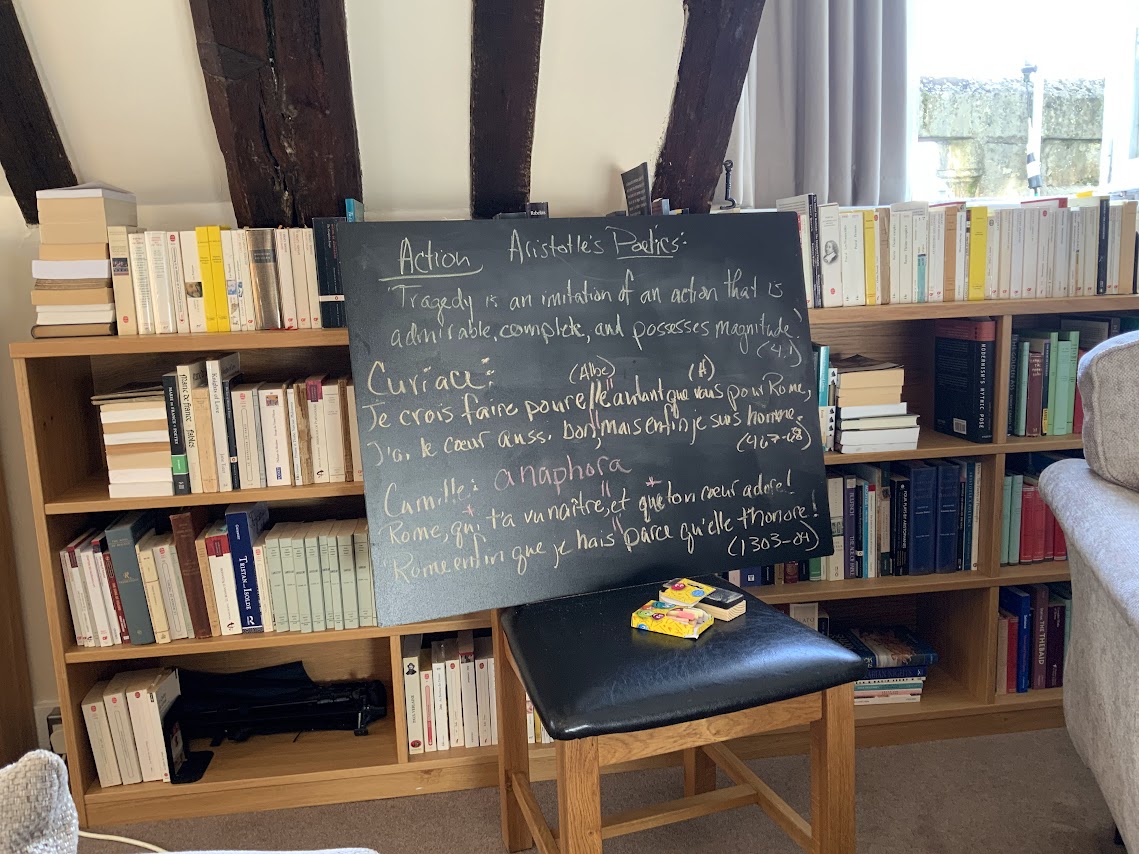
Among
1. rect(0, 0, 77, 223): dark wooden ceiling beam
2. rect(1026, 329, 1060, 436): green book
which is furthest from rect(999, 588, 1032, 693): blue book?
rect(0, 0, 77, 223): dark wooden ceiling beam

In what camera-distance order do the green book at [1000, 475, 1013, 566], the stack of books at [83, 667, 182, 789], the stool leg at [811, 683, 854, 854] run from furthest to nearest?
the green book at [1000, 475, 1013, 566] → the stack of books at [83, 667, 182, 789] → the stool leg at [811, 683, 854, 854]

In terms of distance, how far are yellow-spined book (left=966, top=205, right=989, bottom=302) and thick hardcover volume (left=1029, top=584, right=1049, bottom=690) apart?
0.72 metres

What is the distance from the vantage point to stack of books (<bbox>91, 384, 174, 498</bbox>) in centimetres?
180

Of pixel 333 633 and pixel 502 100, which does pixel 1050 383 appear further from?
pixel 333 633

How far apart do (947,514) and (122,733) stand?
73.9 inches

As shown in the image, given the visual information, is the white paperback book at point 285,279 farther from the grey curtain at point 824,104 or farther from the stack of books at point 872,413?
the stack of books at point 872,413

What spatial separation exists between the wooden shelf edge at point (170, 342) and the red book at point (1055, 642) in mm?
1737

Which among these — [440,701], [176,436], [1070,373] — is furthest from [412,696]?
[1070,373]

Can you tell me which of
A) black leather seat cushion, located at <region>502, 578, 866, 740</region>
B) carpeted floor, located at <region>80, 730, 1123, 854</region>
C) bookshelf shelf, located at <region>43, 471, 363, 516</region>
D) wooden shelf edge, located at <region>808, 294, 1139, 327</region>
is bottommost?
carpeted floor, located at <region>80, 730, 1123, 854</region>

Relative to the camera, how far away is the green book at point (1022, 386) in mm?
2055

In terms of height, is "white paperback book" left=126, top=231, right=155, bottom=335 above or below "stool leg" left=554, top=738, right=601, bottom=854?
above

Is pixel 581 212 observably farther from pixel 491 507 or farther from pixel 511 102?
pixel 491 507

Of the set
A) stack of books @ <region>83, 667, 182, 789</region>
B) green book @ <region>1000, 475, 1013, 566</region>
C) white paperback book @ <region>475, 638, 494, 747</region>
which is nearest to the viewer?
stack of books @ <region>83, 667, 182, 789</region>

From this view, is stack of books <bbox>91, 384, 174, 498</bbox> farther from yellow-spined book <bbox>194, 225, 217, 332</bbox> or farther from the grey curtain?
the grey curtain
